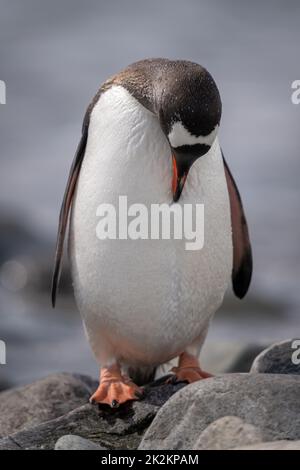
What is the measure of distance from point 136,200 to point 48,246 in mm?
8355

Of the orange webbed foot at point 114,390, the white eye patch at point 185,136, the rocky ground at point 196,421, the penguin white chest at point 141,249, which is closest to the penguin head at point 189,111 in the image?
the white eye patch at point 185,136

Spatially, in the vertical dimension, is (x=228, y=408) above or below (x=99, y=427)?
above

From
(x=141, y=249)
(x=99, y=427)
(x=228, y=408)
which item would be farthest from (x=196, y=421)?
(x=141, y=249)

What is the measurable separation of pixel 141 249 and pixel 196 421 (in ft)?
4.14

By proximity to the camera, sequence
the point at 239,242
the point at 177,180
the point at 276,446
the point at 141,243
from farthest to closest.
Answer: the point at 239,242 < the point at 141,243 < the point at 177,180 < the point at 276,446

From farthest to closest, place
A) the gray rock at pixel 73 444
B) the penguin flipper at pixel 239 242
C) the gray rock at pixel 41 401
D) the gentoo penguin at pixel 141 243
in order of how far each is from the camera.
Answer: the gray rock at pixel 41 401, the penguin flipper at pixel 239 242, the gentoo penguin at pixel 141 243, the gray rock at pixel 73 444

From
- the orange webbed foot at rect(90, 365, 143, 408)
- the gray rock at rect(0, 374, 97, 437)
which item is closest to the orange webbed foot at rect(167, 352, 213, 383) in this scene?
the orange webbed foot at rect(90, 365, 143, 408)

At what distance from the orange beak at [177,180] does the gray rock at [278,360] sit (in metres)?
1.15

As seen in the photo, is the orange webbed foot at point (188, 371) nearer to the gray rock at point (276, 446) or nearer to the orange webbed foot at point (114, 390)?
the orange webbed foot at point (114, 390)

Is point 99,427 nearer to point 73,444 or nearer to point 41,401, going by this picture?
point 73,444

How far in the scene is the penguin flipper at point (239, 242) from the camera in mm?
6273

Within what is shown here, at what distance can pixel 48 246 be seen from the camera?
1385 cm

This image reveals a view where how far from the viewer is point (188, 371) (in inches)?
237
